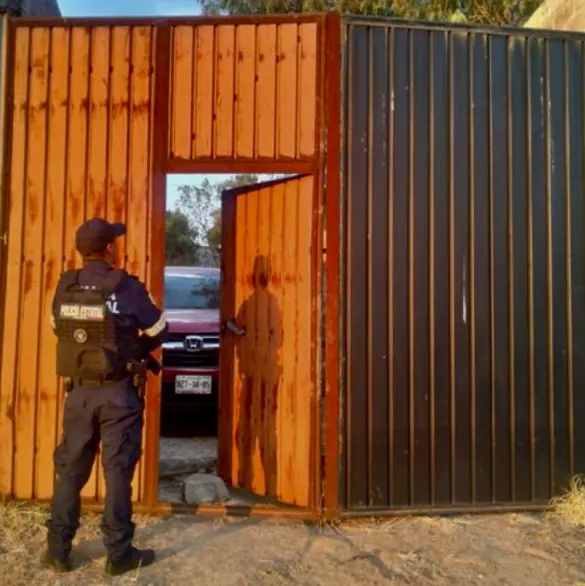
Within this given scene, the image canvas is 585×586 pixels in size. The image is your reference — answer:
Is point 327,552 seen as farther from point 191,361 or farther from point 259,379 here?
point 191,361

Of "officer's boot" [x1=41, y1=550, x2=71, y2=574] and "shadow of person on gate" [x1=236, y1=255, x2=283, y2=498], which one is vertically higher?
"shadow of person on gate" [x1=236, y1=255, x2=283, y2=498]

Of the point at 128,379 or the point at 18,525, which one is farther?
the point at 18,525

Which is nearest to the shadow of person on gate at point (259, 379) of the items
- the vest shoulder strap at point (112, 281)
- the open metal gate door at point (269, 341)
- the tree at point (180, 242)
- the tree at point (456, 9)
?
the open metal gate door at point (269, 341)

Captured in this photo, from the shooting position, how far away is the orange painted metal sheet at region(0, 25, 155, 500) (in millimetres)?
5012

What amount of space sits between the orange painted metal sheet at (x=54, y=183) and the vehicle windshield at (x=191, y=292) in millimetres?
3030

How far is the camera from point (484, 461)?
16.8ft

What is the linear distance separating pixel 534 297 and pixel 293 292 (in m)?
1.80

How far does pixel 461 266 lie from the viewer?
5180mm

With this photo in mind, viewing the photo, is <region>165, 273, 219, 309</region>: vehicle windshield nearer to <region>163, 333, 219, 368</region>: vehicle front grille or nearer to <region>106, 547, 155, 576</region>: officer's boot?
<region>163, 333, 219, 368</region>: vehicle front grille

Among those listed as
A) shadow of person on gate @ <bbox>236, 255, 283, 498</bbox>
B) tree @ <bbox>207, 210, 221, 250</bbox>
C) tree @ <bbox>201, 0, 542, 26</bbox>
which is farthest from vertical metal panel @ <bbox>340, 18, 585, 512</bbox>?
tree @ <bbox>207, 210, 221, 250</bbox>

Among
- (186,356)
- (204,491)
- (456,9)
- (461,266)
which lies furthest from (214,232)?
(461,266)

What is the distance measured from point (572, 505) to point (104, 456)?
3314mm

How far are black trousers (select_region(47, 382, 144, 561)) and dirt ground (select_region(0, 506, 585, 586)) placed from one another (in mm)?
225

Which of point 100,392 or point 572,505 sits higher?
point 100,392
